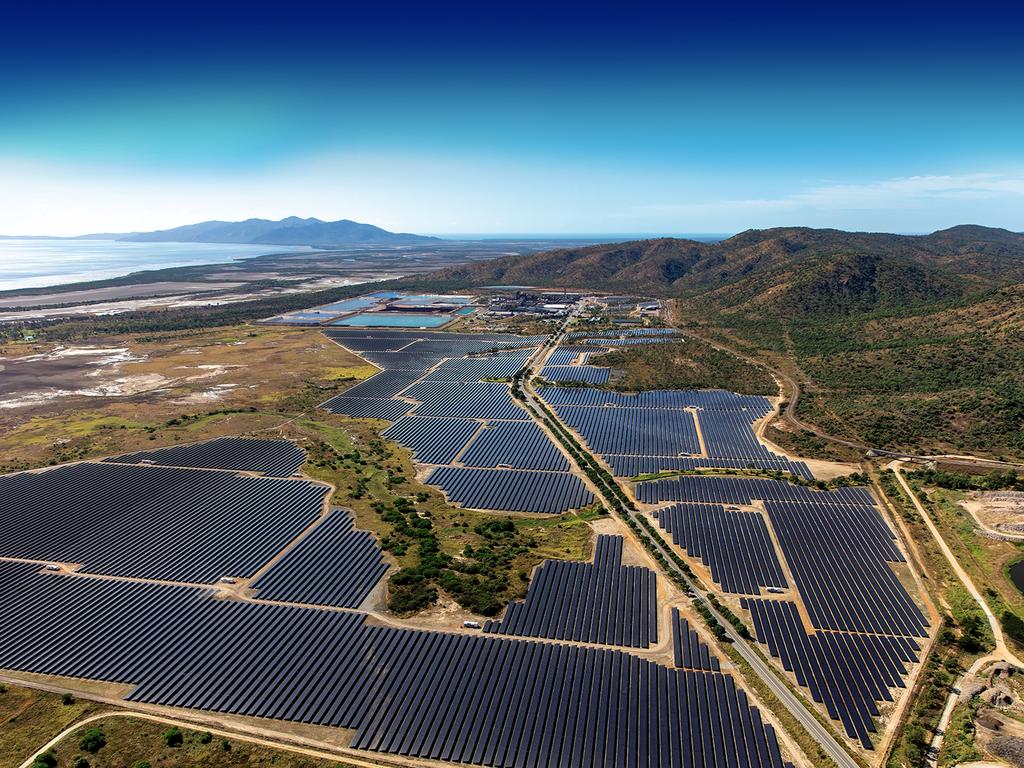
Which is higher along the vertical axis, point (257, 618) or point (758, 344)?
point (758, 344)

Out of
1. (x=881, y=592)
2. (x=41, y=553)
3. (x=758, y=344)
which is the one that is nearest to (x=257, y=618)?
(x=41, y=553)

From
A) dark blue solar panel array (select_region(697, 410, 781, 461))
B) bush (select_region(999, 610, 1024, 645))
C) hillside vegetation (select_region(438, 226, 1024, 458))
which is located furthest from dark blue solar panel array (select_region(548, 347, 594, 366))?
bush (select_region(999, 610, 1024, 645))

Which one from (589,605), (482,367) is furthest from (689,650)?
(482,367)

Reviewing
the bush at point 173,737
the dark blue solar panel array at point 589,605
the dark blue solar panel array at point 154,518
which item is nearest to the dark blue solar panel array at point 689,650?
the dark blue solar panel array at point 589,605

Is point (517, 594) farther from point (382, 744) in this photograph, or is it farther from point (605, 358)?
point (605, 358)

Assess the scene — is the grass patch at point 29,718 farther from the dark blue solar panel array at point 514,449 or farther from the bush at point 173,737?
the dark blue solar panel array at point 514,449

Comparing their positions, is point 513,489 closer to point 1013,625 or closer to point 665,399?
point 665,399
